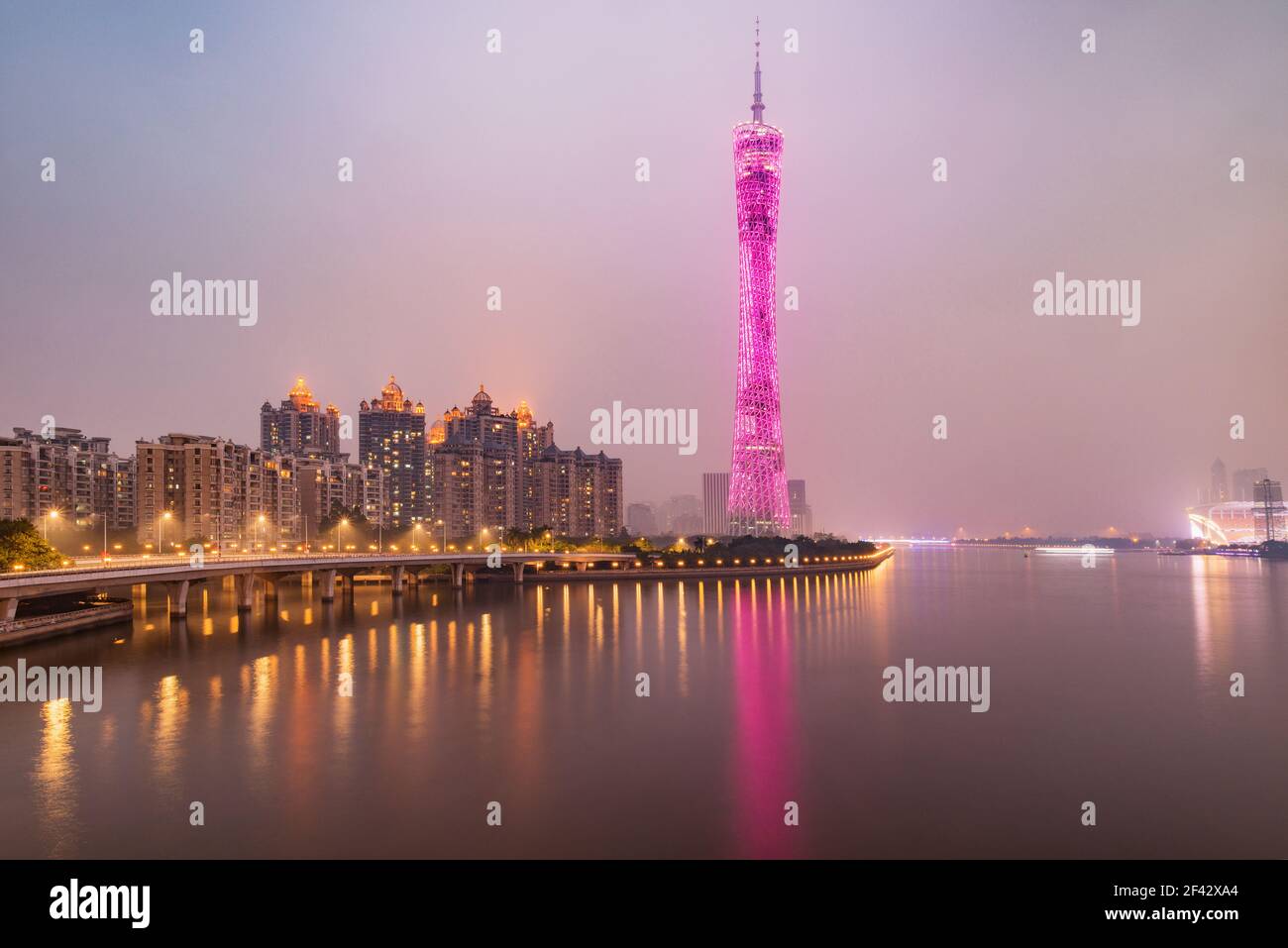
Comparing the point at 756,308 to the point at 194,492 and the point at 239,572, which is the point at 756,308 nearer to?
the point at 239,572

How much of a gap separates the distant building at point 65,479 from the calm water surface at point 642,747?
41.3 metres

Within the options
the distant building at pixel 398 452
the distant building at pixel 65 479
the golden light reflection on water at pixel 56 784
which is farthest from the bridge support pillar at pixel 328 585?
the distant building at pixel 398 452

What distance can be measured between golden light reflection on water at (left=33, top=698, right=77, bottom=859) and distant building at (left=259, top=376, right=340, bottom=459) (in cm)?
10396

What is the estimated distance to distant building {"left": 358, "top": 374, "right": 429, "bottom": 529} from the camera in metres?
107

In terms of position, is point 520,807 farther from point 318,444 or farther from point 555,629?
point 318,444

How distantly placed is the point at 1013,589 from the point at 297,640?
44.5 m

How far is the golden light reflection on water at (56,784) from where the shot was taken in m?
10.1

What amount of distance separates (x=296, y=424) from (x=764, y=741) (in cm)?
11335

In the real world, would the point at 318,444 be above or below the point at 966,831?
above

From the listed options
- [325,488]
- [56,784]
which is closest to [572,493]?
[325,488]

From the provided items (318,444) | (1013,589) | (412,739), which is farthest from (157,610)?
(318,444)

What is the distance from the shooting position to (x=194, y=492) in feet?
212
